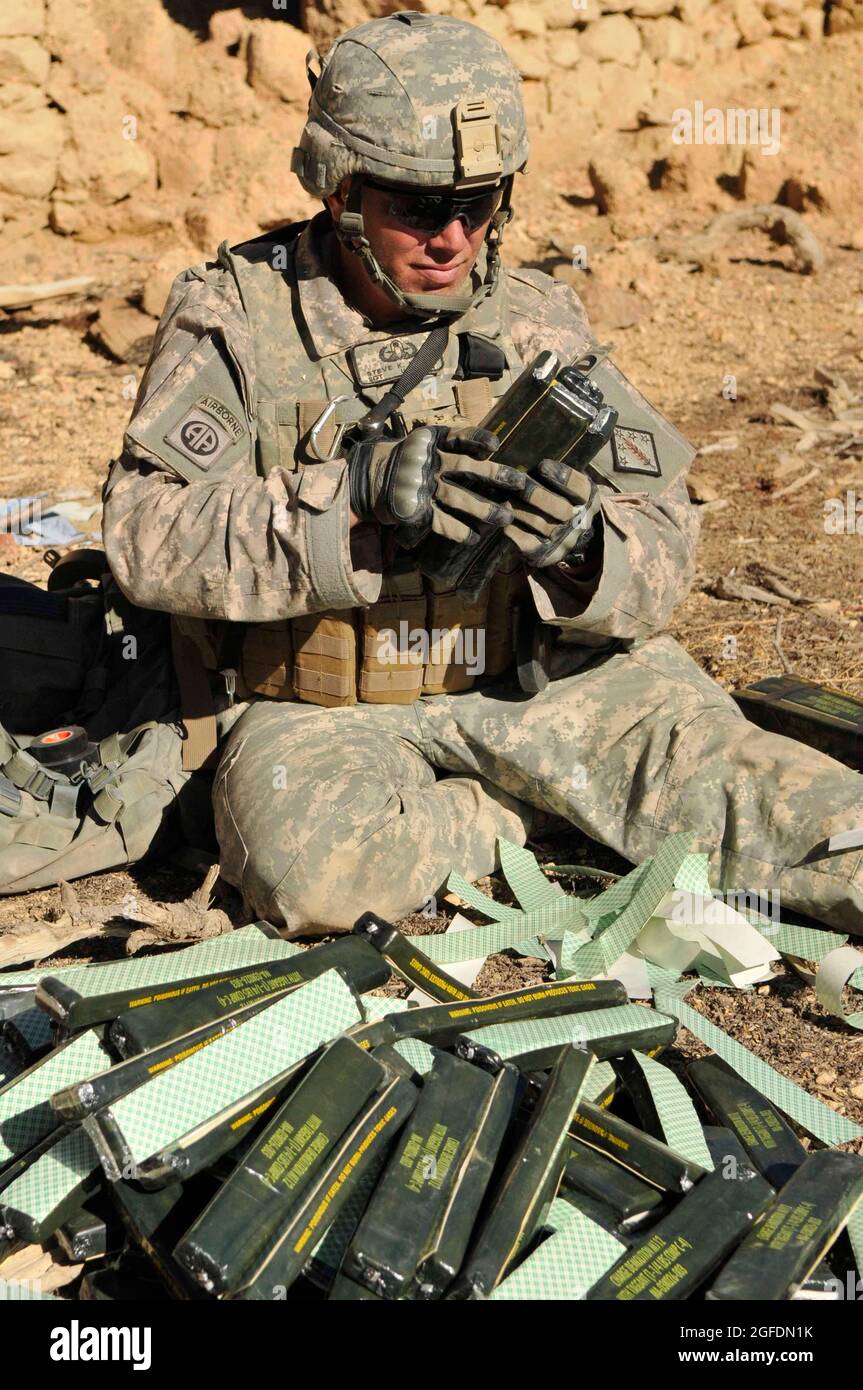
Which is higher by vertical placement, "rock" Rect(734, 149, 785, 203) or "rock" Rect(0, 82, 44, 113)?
"rock" Rect(0, 82, 44, 113)

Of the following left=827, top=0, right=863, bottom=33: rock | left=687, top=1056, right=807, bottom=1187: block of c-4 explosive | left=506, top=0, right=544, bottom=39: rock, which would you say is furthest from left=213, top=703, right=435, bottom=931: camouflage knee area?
left=827, top=0, right=863, bottom=33: rock

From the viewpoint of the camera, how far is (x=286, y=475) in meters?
3.96

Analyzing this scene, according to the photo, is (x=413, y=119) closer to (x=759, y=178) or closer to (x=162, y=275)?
(x=162, y=275)

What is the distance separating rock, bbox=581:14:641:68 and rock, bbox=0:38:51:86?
397 cm

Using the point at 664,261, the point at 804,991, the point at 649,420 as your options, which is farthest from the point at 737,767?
the point at 664,261

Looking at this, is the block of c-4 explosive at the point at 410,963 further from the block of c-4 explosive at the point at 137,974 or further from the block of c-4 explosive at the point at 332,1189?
the block of c-4 explosive at the point at 332,1189

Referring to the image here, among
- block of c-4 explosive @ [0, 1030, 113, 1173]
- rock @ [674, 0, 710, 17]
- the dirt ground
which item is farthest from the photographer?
rock @ [674, 0, 710, 17]

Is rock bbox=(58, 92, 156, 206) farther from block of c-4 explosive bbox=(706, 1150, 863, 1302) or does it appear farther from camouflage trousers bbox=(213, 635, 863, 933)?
block of c-4 explosive bbox=(706, 1150, 863, 1302)

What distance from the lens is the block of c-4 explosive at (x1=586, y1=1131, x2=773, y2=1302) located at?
8.58 ft

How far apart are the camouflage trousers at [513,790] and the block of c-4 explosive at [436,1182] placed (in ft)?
3.61

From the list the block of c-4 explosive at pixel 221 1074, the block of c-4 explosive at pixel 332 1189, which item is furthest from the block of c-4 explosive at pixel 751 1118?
the block of c-4 explosive at pixel 221 1074

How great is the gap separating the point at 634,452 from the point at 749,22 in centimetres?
887

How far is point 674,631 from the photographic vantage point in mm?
5906
